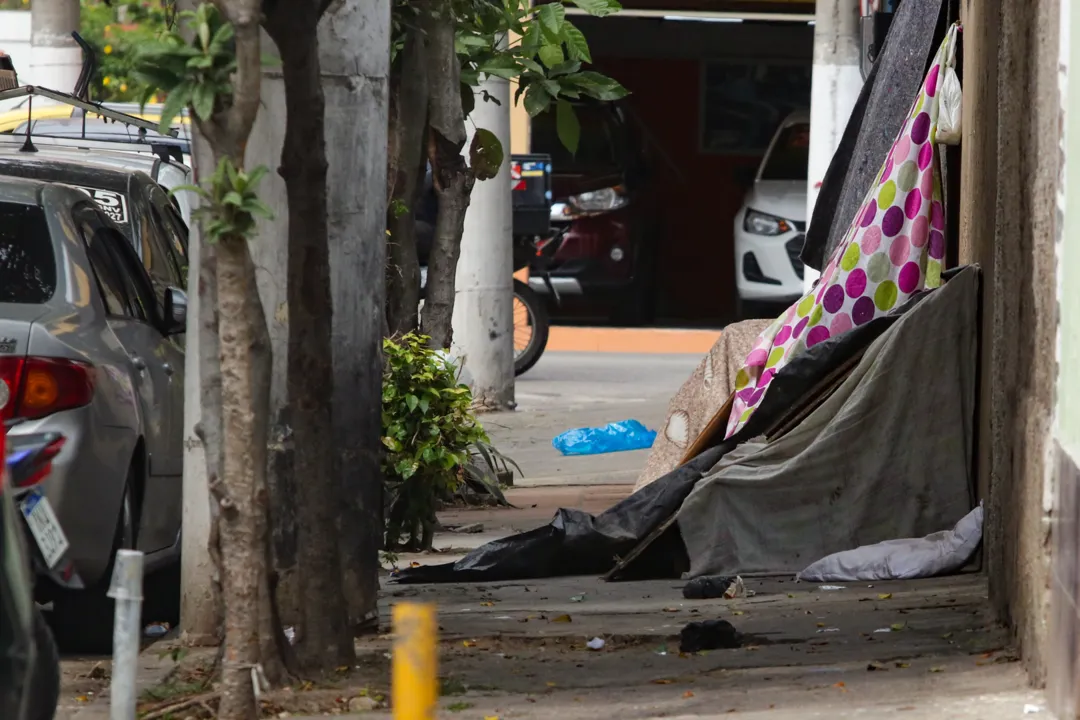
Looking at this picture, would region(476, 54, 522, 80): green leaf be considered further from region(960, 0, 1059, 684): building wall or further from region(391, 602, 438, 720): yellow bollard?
region(391, 602, 438, 720): yellow bollard

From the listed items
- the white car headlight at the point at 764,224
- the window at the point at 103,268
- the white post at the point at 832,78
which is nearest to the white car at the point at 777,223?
the white car headlight at the point at 764,224

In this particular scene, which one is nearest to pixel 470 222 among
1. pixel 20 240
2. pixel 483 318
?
pixel 483 318

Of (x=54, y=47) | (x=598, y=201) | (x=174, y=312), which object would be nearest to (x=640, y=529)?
(x=174, y=312)

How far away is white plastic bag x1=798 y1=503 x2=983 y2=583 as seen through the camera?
7223 millimetres

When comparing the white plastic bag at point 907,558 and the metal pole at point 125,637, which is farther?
the white plastic bag at point 907,558

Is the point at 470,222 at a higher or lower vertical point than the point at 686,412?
higher

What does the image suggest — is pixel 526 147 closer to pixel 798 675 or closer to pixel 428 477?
pixel 428 477

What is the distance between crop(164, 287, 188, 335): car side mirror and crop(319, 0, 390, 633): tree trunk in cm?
120

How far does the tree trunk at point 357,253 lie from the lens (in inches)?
236

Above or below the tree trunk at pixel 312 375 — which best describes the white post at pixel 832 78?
above

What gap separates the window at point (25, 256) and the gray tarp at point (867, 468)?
8.68 feet

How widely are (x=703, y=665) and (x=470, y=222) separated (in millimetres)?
7765

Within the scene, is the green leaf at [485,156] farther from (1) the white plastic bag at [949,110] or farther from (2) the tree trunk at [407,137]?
(1) the white plastic bag at [949,110]

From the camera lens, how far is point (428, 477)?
841cm
